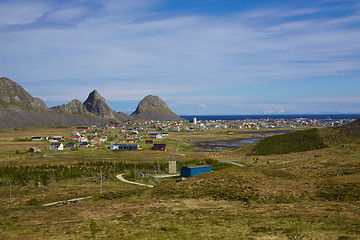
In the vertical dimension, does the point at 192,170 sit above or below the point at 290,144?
below

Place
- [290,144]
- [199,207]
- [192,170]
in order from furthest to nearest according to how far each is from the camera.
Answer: [290,144]
[192,170]
[199,207]

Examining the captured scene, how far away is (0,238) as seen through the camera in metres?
23.5

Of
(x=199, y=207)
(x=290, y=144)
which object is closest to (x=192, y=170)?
(x=199, y=207)

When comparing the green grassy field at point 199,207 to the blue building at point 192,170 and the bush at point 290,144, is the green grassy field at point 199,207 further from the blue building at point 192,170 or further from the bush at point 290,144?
the bush at point 290,144

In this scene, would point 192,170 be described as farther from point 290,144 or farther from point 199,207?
point 290,144

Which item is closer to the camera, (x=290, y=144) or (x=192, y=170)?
(x=192, y=170)

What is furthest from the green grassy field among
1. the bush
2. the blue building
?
the bush

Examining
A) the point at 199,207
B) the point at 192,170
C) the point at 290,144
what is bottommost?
the point at 199,207

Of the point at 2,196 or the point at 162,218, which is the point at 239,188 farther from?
the point at 2,196

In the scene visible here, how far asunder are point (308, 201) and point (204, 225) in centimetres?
1625

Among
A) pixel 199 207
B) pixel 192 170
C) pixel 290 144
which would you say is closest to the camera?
pixel 199 207

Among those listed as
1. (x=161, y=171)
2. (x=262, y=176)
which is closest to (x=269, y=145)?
(x=161, y=171)

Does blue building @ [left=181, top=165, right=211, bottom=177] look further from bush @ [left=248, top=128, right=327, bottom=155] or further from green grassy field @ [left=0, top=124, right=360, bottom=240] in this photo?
bush @ [left=248, top=128, right=327, bottom=155]

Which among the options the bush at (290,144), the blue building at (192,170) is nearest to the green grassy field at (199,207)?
the blue building at (192,170)
